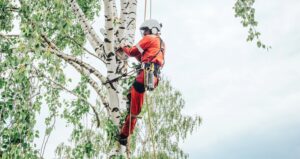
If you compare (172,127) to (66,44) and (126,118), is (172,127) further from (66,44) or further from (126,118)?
(126,118)

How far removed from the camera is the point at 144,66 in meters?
5.88

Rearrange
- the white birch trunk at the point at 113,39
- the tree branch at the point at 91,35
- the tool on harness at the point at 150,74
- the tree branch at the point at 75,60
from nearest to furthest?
the tool on harness at the point at 150,74
the white birch trunk at the point at 113,39
the tree branch at the point at 75,60
the tree branch at the point at 91,35

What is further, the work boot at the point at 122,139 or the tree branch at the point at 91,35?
the tree branch at the point at 91,35

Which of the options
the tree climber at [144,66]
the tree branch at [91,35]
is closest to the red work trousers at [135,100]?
the tree climber at [144,66]

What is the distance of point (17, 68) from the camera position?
4.57 meters

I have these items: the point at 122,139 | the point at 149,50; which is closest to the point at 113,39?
the point at 149,50

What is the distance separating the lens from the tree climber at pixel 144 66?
5848 millimetres

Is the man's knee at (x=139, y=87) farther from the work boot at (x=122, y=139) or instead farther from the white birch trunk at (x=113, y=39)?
the work boot at (x=122, y=139)

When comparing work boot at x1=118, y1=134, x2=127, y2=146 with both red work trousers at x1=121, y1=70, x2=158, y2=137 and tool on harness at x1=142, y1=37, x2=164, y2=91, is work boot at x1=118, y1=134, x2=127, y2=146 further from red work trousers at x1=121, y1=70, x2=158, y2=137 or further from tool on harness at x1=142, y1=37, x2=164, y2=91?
tool on harness at x1=142, y1=37, x2=164, y2=91

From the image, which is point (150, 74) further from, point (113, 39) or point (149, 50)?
point (113, 39)

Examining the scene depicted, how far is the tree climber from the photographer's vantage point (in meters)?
5.85

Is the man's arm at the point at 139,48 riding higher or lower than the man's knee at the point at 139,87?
higher

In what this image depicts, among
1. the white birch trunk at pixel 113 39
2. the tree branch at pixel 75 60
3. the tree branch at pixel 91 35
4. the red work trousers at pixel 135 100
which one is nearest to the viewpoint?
the red work trousers at pixel 135 100

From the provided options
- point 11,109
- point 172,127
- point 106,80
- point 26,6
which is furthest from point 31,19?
point 172,127
